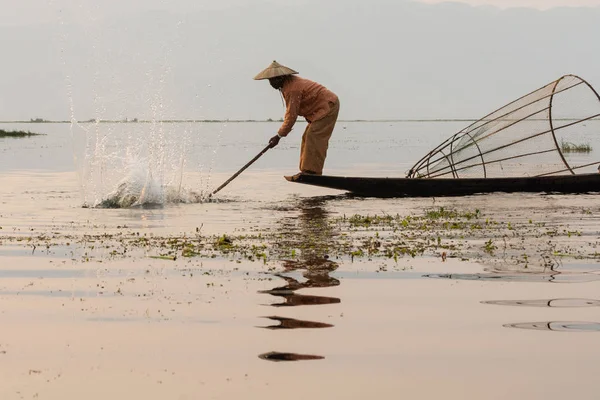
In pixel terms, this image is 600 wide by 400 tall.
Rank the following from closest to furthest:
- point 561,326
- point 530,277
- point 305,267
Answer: point 561,326 < point 530,277 < point 305,267

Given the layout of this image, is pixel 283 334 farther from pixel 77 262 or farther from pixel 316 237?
pixel 316 237

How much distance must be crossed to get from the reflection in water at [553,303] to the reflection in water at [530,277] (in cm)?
76

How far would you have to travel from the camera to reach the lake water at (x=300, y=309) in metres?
4.38

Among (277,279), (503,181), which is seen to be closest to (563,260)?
(277,279)

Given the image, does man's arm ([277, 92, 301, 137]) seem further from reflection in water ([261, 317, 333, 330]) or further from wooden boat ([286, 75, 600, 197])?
reflection in water ([261, 317, 333, 330])

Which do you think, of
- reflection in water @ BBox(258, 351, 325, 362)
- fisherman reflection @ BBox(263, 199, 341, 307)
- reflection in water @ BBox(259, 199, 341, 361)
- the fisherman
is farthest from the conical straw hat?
reflection in water @ BBox(258, 351, 325, 362)

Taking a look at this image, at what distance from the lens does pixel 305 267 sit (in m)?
7.62

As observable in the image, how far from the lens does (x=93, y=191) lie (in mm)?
16656

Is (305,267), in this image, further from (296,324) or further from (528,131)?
(528,131)

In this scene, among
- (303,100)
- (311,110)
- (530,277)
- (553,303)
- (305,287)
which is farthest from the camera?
(311,110)

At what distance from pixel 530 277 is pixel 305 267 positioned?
6.08 feet

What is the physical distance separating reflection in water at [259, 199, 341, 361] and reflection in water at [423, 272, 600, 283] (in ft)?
3.12

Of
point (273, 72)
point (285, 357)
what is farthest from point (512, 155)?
point (285, 357)

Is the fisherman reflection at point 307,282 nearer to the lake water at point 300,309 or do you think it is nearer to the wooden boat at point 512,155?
the lake water at point 300,309
